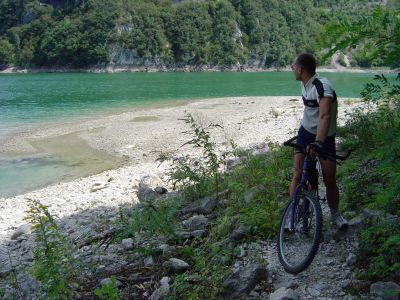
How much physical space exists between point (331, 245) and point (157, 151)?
1414cm

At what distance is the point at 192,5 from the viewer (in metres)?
181

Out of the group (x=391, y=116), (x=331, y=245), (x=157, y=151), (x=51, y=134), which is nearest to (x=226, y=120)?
(x=157, y=151)

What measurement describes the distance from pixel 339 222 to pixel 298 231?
1.80 feet

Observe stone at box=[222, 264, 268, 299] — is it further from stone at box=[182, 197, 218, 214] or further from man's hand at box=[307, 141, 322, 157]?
stone at box=[182, 197, 218, 214]

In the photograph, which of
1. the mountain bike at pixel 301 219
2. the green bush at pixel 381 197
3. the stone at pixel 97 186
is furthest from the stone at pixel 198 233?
the stone at pixel 97 186

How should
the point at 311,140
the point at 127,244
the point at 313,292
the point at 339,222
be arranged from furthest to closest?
the point at 127,244 < the point at 311,140 < the point at 339,222 < the point at 313,292

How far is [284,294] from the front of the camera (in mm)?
3844

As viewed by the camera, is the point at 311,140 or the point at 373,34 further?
the point at 311,140

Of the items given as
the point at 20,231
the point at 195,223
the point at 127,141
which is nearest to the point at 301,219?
the point at 195,223

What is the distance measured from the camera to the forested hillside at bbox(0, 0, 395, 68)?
15788 centimetres

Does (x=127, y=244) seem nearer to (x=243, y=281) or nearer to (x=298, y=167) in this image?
(x=243, y=281)

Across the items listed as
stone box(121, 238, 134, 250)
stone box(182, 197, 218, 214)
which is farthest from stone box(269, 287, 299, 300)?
stone box(182, 197, 218, 214)

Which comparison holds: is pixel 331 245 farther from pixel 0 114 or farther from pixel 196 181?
pixel 0 114

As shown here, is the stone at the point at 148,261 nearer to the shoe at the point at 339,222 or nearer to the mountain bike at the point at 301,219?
the mountain bike at the point at 301,219
